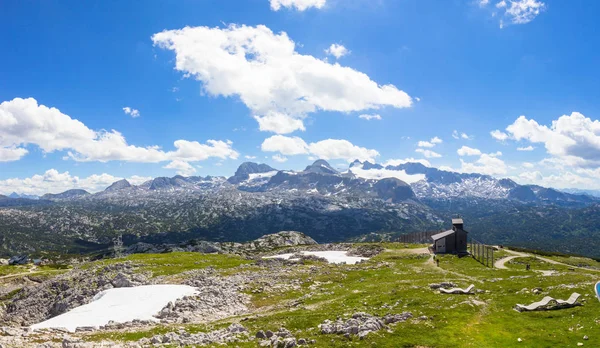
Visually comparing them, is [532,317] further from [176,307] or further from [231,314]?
[176,307]

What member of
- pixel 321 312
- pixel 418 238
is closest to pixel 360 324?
pixel 321 312

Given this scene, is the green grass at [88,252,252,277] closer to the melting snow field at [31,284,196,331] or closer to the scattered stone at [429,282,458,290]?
the melting snow field at [31,284,196,331]

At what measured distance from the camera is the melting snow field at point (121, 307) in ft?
138

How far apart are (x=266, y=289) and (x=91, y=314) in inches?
974

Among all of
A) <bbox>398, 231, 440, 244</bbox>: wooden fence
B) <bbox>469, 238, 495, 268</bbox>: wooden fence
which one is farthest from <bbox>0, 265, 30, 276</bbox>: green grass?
<bbox>469, 238, 495, 268</bbox>: wooden fence

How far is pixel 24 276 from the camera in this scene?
452 feet

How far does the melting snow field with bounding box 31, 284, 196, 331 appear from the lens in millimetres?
42031

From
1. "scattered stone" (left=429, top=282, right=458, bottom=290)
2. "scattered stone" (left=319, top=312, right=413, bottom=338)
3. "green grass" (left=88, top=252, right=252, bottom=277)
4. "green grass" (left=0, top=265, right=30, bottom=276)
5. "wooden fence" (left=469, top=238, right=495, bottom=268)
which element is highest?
"scattered stone" (left=319, top=312, right=413, bottom=338)

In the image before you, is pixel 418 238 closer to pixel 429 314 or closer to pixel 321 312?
pixel 321 312

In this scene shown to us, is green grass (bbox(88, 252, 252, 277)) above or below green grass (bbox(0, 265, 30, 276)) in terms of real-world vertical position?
above

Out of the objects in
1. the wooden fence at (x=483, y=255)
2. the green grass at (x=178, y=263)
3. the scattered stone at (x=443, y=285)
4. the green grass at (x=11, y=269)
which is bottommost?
the green grass at (x=11, y=269)

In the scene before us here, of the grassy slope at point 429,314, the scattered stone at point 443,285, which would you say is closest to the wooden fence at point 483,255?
the grassy slope at point 429,314

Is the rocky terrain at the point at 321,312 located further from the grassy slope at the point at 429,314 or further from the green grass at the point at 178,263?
the green grass at the point at 178,263

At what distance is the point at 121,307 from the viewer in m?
47.5
